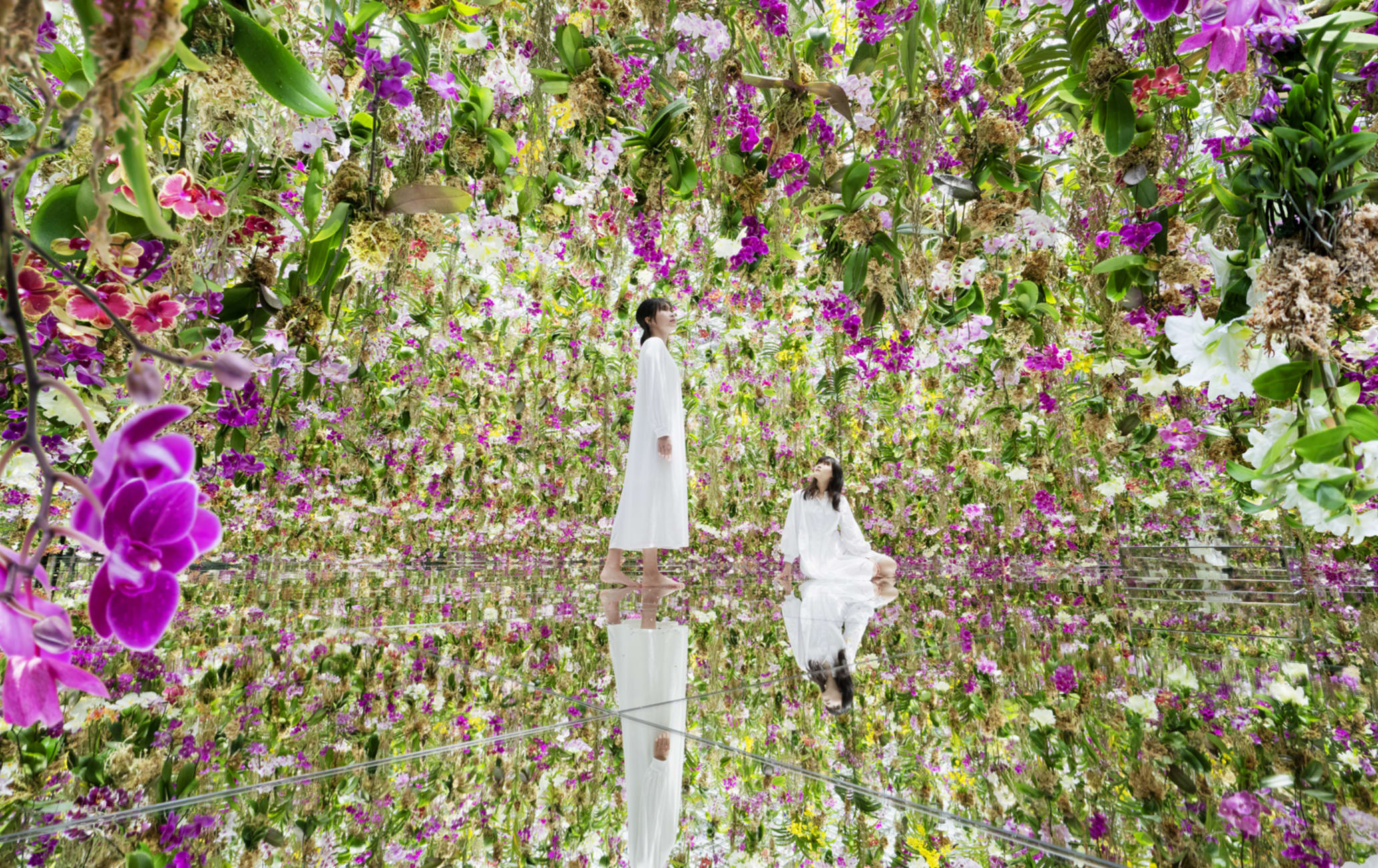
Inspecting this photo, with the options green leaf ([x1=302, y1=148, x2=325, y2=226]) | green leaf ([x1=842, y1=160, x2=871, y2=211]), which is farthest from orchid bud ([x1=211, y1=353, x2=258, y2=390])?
green leaf ([x1=842, y1=160, x2=871, y2=211])

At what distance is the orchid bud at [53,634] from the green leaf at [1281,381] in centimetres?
91

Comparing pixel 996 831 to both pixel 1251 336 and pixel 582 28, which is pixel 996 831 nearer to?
pixel 1251 336

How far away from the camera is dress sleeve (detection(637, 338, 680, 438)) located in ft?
10.9

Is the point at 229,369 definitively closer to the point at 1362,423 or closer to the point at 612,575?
the point at 1362,423

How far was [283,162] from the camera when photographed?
4.72ft

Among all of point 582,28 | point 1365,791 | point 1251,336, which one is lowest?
point 1365,791

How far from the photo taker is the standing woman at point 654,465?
10.9 ft

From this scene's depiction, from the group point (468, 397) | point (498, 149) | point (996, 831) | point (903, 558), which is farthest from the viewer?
point (903, 558)

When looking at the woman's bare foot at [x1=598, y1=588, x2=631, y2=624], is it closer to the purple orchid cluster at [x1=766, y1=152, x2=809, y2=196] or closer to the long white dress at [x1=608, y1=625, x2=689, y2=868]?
the long white dress at [x1=608, y1=625, x2=689, y2=868]

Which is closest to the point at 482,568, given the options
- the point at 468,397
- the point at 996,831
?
the point at 468,397

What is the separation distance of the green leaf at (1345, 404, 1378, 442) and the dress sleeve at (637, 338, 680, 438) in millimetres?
2835

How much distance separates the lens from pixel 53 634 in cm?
30

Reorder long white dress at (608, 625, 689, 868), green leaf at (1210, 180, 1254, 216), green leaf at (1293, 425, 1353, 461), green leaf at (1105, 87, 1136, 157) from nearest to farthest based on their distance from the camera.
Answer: green leaf at (1293, 425, 1353, 461) < long white dress at (608, 625, 689, 868) < green leaf at (1210, 180, 1254, 216) < green leaf at (1105, 87, 1136, 157)

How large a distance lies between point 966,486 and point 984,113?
433 centimetres
